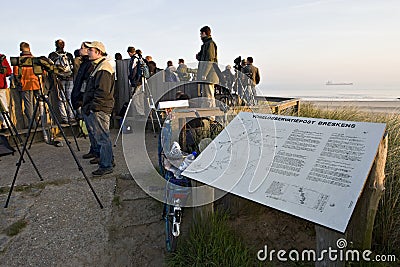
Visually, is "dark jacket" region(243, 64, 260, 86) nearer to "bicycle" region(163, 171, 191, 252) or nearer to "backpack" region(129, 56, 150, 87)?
"backpack" region(129, 56, 150, 87)

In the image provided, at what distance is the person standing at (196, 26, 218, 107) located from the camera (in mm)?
5309

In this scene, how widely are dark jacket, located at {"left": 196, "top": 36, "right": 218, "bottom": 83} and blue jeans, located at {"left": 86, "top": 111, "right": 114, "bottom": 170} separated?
1970 millimetres

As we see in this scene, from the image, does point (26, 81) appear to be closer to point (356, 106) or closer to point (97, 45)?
point (97, 45)

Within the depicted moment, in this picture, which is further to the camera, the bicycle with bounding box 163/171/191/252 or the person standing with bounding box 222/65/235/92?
the person standing with bounding box 222/65/235/92

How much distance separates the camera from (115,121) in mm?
8750

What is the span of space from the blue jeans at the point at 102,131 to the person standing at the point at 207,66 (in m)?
1.75

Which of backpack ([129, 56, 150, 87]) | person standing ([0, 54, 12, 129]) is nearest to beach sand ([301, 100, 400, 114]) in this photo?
backpack ([129, 56, 150, 87])

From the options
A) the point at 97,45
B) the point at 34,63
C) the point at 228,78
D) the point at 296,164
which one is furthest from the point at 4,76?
the point at 296,164

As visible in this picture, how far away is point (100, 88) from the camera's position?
4.28 m

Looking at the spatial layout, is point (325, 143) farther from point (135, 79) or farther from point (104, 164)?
point (135, 79)

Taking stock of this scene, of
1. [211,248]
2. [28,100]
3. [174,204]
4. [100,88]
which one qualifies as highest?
[100,88]

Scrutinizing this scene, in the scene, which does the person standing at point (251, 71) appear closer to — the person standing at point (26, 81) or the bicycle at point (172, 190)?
the person standing at point (26, 81)

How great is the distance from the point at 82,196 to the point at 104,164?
2.70ft

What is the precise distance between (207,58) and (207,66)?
67 centimetres
